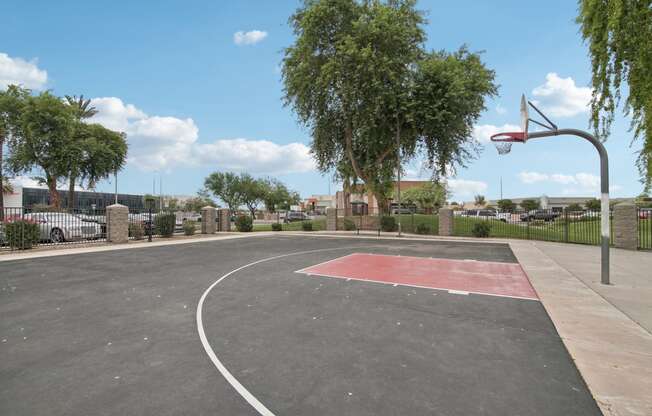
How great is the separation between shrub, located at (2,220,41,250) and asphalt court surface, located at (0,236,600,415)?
32.5 ft

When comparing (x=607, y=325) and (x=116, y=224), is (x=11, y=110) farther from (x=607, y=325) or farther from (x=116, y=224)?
(x=607, y=325)

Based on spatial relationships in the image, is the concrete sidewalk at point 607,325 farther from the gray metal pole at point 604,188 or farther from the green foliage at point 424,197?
the green foliage at point 424,197

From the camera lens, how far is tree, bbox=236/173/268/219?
78.2m

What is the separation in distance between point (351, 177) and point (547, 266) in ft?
77.8

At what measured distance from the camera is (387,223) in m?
29.8

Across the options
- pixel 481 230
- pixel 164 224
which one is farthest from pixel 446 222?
pixel 164 224

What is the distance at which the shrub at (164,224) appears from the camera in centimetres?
2297

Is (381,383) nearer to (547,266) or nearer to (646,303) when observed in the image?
(646,303)

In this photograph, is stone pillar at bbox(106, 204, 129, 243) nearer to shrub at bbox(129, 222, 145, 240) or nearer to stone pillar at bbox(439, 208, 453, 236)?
shrub at bbox(129, 222, 145, 240)

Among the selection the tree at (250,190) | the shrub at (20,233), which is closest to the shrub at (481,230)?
the shrub at (20,233)

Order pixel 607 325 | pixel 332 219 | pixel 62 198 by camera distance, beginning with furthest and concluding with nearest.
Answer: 1. pixel 62 198
2. pixel 332 219
3. pixel 607 325

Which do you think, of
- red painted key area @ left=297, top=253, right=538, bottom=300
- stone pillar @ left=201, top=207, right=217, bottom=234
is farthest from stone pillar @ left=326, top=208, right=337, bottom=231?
red painted key area @ left=297, top=253, right=538, bottom=300

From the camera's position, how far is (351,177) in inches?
1329

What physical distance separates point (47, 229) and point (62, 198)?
7086 cm
